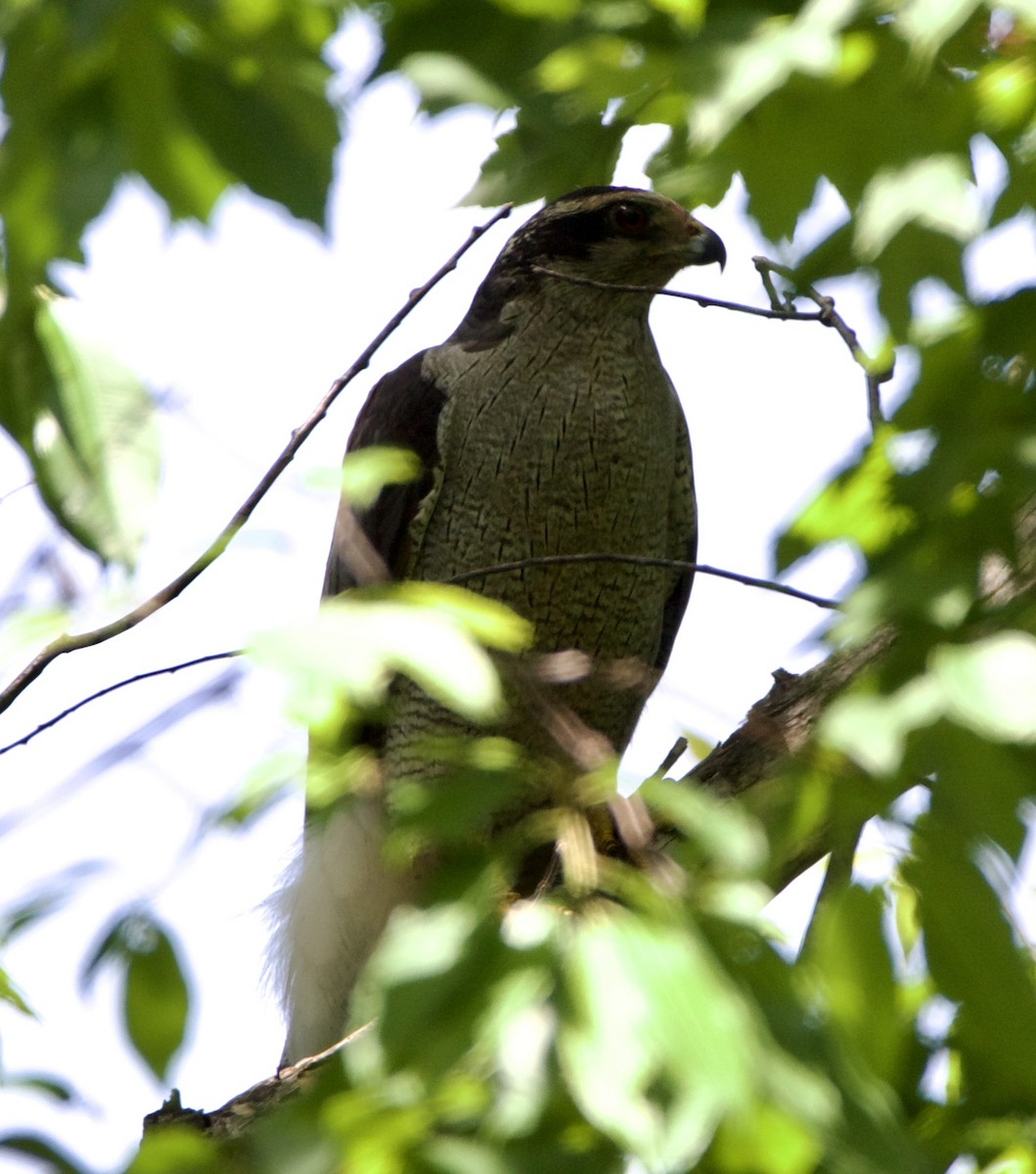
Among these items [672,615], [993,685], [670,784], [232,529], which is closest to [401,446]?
[672,615]

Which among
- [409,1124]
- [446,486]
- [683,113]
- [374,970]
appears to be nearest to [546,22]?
[683,113]

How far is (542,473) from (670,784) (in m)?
3.05

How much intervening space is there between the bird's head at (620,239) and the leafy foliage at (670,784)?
2946 mm

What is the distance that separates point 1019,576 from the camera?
1.86m

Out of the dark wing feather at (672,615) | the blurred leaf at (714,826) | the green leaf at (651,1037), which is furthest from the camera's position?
the dark wing feather at (672,615)

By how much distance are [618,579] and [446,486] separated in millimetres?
639

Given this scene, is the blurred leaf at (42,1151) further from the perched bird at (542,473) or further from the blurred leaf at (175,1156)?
the perched bird at (542,473)

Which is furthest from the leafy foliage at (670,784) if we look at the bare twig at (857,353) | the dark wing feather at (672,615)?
the dark wing feather at (672,615)

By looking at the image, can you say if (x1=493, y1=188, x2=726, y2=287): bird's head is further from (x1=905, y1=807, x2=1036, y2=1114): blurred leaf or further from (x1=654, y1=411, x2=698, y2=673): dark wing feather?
(x1=905, y1=807, x2=1036, y2=1114): blurred leaf

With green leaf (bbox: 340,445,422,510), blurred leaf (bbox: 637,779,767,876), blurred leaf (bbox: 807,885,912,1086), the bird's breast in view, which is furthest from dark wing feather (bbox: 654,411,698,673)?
blurred leaf (bbox: 637,779,767,876)

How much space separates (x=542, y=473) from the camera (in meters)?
4.48

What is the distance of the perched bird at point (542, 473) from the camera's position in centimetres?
448

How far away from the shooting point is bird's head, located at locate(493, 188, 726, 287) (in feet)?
15.3

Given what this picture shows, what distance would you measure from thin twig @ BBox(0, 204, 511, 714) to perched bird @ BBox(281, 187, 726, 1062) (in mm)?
1680
